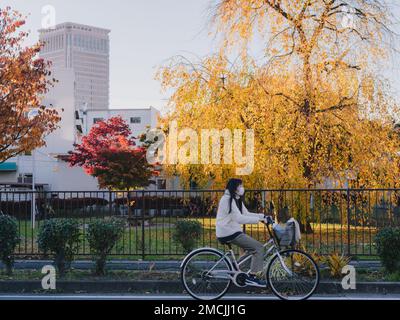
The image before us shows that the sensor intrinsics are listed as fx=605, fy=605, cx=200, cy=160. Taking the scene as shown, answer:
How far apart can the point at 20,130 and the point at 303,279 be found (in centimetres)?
1638

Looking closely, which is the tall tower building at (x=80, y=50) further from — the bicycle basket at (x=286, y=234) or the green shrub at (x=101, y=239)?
the bicycle basket at (x=286, y=234)

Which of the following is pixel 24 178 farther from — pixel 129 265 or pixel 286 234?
pixel 286 234

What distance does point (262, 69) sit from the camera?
17.5 metres

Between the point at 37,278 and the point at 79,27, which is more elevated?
the point at 79,27

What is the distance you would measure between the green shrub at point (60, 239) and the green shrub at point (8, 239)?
515mm

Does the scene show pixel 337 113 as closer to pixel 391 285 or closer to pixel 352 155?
pixel 352 155

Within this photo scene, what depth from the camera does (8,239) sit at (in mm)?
10305

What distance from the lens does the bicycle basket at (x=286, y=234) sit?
8.43 meters

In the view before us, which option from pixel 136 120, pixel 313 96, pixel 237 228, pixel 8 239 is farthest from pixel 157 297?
pixel 136 120

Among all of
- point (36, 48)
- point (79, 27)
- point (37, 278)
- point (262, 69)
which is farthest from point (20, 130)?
point (79, 27)

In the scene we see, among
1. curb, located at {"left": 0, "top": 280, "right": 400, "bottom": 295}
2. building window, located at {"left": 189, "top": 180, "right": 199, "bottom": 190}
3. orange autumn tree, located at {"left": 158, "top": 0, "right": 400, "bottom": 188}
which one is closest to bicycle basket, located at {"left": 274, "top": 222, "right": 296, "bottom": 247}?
curb, located at {"left": 0, "top": 280, "right": 400, "bottom": 295}

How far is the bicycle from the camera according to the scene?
837cm
